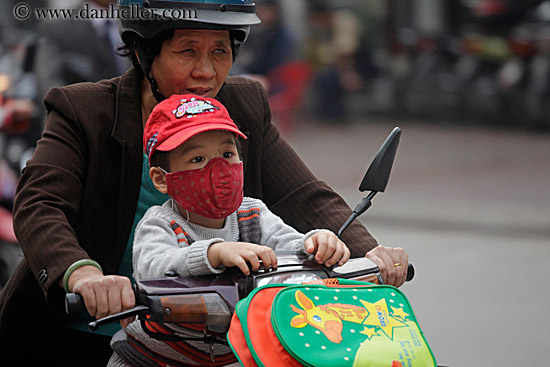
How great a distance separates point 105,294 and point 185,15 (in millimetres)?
771

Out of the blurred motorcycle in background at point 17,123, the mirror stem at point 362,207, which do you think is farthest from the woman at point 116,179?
the blurred motorcycle in background at point 17,123

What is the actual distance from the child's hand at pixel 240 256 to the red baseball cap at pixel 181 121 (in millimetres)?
268

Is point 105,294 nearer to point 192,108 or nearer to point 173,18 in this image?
point 192,108

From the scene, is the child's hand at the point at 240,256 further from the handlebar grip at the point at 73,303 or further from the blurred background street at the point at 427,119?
the blurred background street at the point at 427,119

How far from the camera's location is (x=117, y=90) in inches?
107

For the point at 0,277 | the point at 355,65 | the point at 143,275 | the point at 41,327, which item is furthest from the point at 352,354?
the point at 355,65

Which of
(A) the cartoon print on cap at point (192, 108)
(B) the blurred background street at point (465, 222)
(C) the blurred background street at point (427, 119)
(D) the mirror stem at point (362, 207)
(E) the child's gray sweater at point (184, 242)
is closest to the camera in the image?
(E) the child's gray sweater at point (184, 242)

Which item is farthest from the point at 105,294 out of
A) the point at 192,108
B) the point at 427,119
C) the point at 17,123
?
the point at 427,119

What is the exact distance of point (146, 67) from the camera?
8.57ft

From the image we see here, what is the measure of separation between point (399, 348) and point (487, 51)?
12.4 m

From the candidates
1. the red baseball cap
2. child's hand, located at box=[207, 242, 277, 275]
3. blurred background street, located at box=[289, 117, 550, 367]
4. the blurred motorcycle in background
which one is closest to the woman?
the red baseball cap

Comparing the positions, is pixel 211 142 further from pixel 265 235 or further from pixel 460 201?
pixel 460 201

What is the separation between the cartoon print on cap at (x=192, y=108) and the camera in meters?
2.27

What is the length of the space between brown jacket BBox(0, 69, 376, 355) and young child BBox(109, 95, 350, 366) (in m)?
0.19
